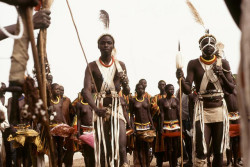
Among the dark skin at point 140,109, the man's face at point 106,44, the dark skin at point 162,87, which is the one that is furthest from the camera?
the dark skin at point 162,87

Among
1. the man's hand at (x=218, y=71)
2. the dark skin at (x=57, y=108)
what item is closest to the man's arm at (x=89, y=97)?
the man's hand at (x=218, y=71)

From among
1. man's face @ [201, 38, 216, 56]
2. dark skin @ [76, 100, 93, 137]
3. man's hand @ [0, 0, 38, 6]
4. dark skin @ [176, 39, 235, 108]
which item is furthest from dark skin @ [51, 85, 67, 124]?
man's hand @ [0, 0, 38, 6]

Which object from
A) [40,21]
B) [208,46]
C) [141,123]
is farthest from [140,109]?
[40,21]

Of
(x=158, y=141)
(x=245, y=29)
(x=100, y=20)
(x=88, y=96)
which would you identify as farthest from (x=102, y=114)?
(x=158, y=141)

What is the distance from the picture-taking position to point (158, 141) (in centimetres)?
1180

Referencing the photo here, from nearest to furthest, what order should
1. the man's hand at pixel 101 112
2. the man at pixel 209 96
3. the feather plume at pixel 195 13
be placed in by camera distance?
the man's hand at pixel 101 112 < the man at pixel 209 96 < the feather plume at pixel 195 13

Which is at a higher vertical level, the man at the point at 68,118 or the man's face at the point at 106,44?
the man's face at the point at 106,44

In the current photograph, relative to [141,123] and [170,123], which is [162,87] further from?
[141,123]

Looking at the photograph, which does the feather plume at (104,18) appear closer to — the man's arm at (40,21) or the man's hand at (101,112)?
the man's hand at (101,112)

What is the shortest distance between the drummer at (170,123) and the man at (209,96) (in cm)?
434

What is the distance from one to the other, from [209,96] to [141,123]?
15.6 feet

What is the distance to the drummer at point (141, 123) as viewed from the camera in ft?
35.8

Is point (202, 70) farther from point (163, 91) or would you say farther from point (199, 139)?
point (163, 91)

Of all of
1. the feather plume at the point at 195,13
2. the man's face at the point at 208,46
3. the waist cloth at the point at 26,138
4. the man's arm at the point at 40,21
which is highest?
the feather plume at the point at 195,13
